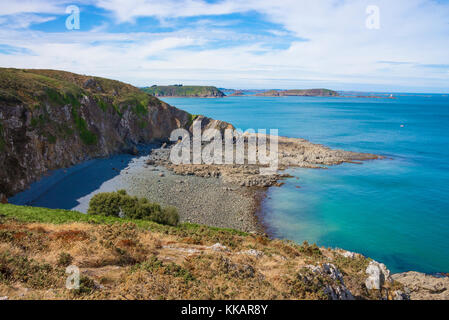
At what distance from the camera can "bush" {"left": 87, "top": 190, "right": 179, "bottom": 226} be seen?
92.2ft

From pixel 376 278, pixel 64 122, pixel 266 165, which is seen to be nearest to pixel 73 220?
pixel 376 278

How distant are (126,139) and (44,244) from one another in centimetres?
6392

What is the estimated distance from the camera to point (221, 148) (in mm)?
79312

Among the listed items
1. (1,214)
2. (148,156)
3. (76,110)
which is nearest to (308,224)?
(1,214)

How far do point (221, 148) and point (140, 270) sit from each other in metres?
67.2

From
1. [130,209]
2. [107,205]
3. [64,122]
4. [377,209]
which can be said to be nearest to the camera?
[130,209]

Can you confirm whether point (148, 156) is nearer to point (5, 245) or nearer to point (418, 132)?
point (5, 245)

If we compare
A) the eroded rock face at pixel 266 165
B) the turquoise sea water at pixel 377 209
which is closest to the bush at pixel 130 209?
the turquoise sea water at pixel 377 209

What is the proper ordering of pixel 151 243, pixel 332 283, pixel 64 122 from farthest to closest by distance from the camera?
pixel 64 122, pixel 151 243, pixel 332 283

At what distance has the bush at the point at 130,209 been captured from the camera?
2811 cm

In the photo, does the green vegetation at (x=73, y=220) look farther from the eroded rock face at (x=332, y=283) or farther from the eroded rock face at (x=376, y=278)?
the eroded rock face at (x=376, y=278)

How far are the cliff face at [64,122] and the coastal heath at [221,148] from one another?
237 inches

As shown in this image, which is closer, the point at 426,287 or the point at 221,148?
the point at 426,287

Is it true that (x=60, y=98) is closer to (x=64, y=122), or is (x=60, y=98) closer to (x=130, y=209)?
(x=64, y=122)
